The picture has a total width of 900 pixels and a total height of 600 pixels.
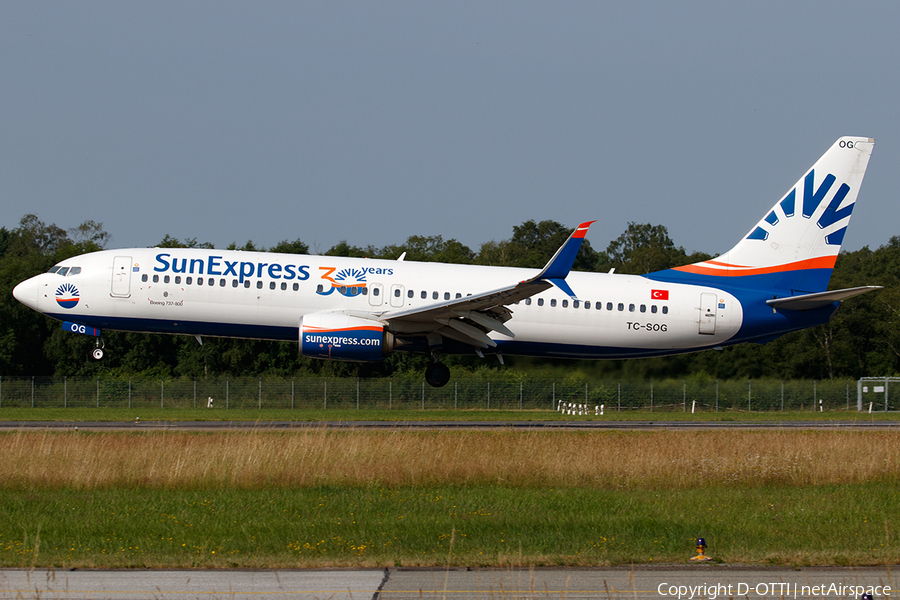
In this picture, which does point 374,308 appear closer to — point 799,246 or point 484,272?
point 484,272

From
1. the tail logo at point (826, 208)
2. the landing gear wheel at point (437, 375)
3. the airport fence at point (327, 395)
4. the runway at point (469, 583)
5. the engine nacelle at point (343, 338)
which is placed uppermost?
the tail logo at point (826, 208)

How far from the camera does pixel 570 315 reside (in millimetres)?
29062

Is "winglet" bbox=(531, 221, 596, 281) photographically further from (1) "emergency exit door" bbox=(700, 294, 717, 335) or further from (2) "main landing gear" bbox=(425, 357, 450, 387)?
(1) "emergency exit door" bbox=(700, 294, 717, 335)

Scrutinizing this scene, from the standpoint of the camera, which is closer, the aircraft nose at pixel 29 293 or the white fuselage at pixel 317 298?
the white fuselage at pixel 317 298

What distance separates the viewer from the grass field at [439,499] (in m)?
11.5

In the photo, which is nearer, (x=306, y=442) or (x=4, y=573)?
(x=4, y=573)

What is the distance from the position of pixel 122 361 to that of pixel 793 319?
3620 centimetres

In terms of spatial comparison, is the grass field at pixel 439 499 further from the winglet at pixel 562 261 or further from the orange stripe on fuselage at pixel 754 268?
the orange stripe on fuselage at pixel 754 268

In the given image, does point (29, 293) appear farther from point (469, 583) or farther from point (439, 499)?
point (469, 583)

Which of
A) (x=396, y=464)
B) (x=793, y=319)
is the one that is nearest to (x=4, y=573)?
(x=396, y=464)

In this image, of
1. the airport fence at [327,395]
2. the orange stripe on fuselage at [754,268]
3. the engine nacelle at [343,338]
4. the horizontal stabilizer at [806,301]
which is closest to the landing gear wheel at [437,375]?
the engine nacelle at [343,338]

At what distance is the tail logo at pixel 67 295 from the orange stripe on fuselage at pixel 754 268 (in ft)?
65.3

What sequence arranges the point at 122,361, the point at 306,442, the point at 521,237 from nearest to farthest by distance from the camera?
the point at 306,442
the point at 122,361
the point at 521,237

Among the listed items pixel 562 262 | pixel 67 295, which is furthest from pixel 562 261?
pixel 67 295
